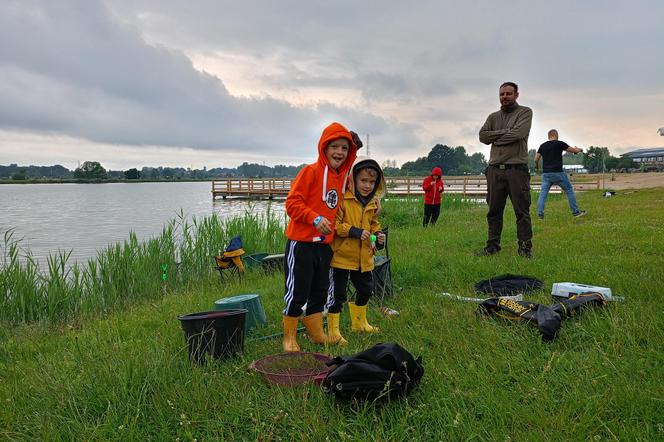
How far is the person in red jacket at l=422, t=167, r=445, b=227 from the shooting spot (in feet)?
37.7

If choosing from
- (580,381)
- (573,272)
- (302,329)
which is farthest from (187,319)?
(573,272)

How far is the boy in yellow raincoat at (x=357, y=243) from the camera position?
3.85 m

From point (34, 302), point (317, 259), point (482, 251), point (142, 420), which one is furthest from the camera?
point (482, 251)

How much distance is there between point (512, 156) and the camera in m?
6.19

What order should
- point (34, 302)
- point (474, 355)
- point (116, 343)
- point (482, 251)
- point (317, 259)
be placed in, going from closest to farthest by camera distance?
1. point (474, 355)
2. point (317, 259)
3. point (116, 343)
4. point (34, 302)
5. point (482, 251)

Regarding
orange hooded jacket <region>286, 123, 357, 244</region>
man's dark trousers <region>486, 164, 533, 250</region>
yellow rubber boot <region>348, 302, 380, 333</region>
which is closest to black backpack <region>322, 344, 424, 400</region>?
orange hooded jacket <region>286, 123, 357, 244</region>

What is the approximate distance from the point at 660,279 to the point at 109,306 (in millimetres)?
6419

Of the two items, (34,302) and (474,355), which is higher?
(474,355)

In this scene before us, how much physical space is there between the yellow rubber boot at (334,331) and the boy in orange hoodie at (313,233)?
0.05 metres

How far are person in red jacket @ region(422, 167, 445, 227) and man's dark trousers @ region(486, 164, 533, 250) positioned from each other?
4993 mm

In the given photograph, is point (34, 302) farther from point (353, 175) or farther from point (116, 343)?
point (353, 175)

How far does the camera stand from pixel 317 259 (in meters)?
3.63

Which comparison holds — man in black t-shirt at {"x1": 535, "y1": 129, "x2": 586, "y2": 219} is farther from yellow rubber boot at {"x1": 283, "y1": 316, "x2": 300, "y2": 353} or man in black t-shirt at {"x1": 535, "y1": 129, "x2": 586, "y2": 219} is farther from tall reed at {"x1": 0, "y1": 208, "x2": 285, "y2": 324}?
yellow rubber boot at {"x1": 283, "y1": 316, "x2": 300, "y2": 353}

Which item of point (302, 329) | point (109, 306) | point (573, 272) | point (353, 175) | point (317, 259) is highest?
point (353, 175)
